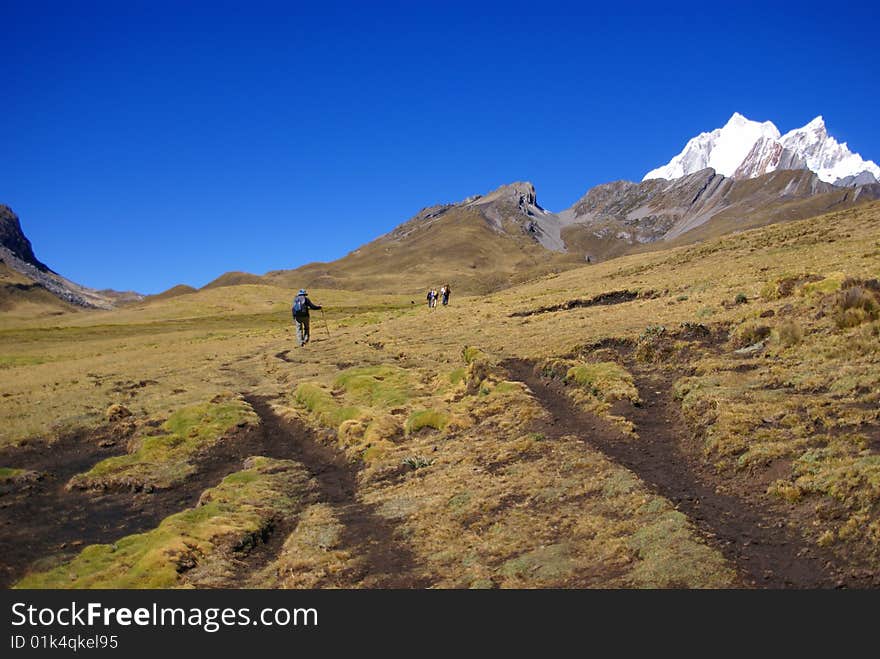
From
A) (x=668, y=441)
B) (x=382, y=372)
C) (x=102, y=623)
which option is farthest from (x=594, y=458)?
(x=382, y=372)

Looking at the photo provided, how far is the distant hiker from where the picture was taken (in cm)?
5491

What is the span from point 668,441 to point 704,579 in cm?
948

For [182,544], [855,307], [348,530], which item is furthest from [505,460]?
[855,307]

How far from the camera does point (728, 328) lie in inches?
1266

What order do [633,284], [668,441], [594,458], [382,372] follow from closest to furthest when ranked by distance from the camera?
[594,458] → [668,441] → [382,372] → [633,284]

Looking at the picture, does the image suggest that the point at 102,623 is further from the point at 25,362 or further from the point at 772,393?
the point at 25,362

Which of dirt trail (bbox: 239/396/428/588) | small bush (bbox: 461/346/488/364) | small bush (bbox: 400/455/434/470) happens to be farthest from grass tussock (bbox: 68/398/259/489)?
small bush (bbox: 461/346/488/364)

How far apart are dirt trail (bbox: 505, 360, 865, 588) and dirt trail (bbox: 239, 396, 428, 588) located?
21.2 feet

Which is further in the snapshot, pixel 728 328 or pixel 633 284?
pixel 633 284

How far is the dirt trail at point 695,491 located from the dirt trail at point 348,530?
21.2 ft

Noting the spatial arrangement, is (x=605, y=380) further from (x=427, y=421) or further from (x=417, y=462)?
(x=417, y=462)

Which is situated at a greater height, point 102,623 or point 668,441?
point 668,441

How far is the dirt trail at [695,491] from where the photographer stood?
1288 cm

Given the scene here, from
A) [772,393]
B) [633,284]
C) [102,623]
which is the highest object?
[633,284]
